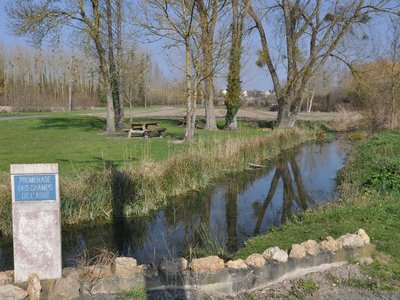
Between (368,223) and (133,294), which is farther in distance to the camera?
(368,223)

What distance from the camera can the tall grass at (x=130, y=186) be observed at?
8305 millimetres

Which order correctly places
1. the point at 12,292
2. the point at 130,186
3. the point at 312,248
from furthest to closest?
the point at 130,186 < the point at 312,248 < the point at 12,292

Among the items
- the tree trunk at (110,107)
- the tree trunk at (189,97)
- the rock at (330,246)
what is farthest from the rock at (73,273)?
the tree trunk at (110,107)

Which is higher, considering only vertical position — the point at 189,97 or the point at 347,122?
the point at 189,97

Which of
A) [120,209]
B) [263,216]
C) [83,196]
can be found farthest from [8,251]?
[263,216]

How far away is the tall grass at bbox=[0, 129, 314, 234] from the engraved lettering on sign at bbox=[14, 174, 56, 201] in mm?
3741

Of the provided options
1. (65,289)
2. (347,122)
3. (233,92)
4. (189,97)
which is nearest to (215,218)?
(65,289)

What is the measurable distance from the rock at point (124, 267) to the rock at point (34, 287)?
0.81m

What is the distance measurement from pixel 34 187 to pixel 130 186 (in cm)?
502

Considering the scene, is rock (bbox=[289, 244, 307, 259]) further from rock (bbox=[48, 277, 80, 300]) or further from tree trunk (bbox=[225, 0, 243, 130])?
tree trunk (bbox=[225, 0, 243, 130])

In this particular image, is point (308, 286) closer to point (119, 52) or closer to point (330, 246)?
point (330, 246)

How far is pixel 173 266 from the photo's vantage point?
15.2ft

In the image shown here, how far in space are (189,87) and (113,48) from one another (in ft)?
30.2

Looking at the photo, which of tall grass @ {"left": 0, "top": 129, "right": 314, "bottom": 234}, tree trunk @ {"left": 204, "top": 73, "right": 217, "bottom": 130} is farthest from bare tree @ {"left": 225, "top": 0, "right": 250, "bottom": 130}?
tall grass @ {"left": 0, "top": 129, "right": 314, "bottom": 234}
